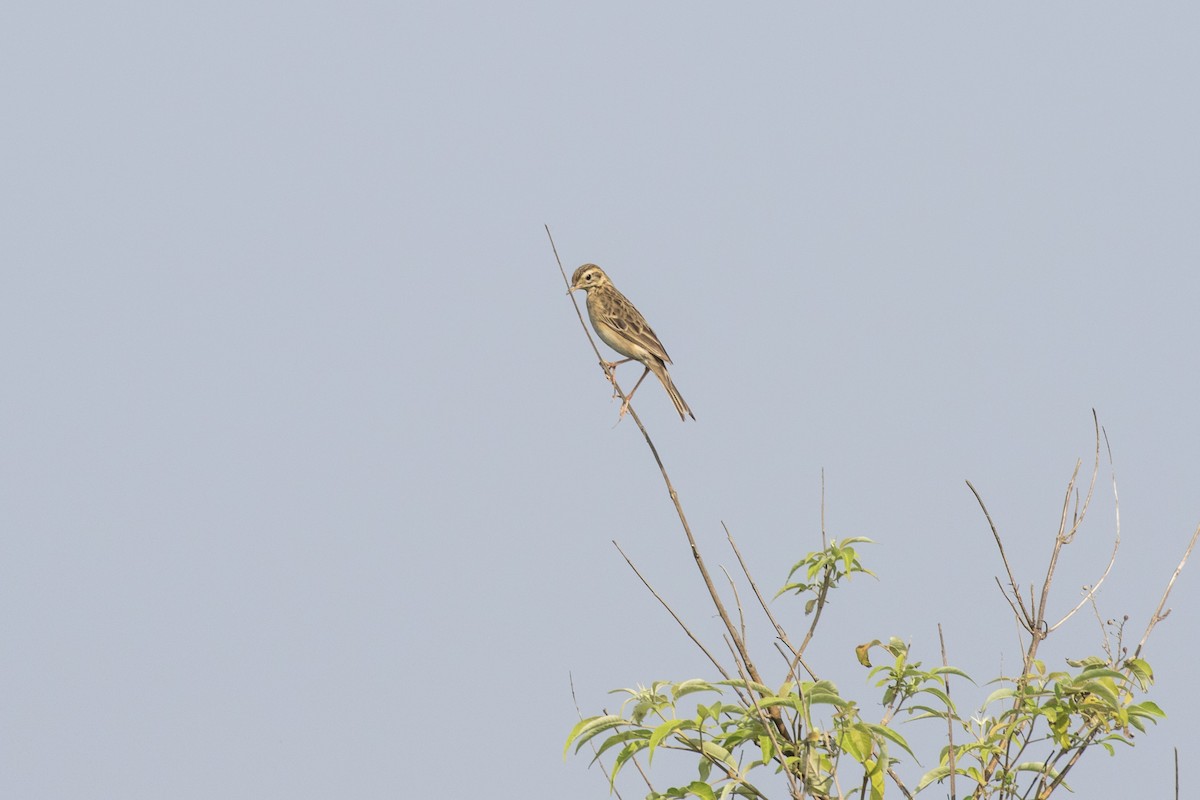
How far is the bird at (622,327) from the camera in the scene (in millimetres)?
11758

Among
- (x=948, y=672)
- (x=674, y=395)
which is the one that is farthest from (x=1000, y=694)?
(x=674, y=395)

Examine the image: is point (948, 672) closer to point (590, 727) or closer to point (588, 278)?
point (590, 727)

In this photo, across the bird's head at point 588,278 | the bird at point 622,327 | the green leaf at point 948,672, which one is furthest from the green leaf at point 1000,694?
the bird's head at point 588,278

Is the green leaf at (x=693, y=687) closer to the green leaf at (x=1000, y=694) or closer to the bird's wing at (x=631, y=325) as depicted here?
the green leaf at (x=1000, y=694)

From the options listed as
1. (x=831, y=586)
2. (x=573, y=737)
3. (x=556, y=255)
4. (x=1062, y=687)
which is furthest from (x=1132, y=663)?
(x=556, y=255)

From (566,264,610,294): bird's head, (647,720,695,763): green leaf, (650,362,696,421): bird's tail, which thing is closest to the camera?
(647,720,695,763): green leaf

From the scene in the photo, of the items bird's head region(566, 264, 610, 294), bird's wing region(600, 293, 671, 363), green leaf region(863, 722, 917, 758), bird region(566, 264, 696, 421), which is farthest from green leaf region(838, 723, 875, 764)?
bird's head region(566, 264, 610, 294)

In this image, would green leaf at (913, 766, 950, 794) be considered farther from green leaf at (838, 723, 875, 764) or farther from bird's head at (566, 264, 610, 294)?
bird's head at (566, 264, 610, 294)

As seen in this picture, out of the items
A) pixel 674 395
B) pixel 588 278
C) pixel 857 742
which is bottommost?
pixel 857 742

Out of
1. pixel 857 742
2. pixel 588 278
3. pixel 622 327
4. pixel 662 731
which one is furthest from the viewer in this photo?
pixel 588 278

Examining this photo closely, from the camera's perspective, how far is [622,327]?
41.7 ft

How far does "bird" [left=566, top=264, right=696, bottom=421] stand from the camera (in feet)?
38.6

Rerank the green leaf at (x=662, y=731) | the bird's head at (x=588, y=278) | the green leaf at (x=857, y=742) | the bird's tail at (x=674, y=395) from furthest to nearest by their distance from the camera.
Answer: the bird's head at (x=588, y=278) < the bird's tail at (x=674, y=395) < the green leaf at (x=857, y=742) < the green leaf at (x=662, y=731)

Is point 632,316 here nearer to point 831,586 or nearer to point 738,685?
point 831,586
